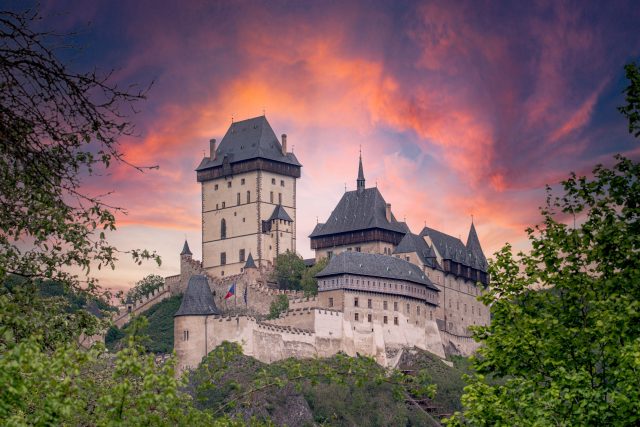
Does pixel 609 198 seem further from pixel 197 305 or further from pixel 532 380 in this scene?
pixel 197 305

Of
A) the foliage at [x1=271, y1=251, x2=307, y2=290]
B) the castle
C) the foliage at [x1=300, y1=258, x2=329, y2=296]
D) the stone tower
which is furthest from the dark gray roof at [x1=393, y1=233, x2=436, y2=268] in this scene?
the stone tower

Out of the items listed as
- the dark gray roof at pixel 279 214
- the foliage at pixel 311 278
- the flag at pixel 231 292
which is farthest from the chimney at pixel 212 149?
the flag at pixel 231 292

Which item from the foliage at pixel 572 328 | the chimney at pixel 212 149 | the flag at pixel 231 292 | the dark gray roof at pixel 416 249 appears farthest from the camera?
the chimney at pixel 212 149

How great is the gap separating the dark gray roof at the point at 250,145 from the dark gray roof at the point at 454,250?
1464 cm

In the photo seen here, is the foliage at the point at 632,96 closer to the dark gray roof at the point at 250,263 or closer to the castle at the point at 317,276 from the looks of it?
the castle at the point at 317,276

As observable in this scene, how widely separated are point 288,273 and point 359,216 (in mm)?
9811

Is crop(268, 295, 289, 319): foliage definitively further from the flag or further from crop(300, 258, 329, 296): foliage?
the flag

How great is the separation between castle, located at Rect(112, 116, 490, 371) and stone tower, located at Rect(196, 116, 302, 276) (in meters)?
0.11

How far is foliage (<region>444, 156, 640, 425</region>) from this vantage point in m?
20.5

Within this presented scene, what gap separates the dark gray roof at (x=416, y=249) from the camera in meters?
92.7

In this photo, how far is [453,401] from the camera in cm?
7331

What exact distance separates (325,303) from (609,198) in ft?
185

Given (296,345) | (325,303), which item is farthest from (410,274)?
(296,345)

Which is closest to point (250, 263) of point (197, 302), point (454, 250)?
point (197, 302)
